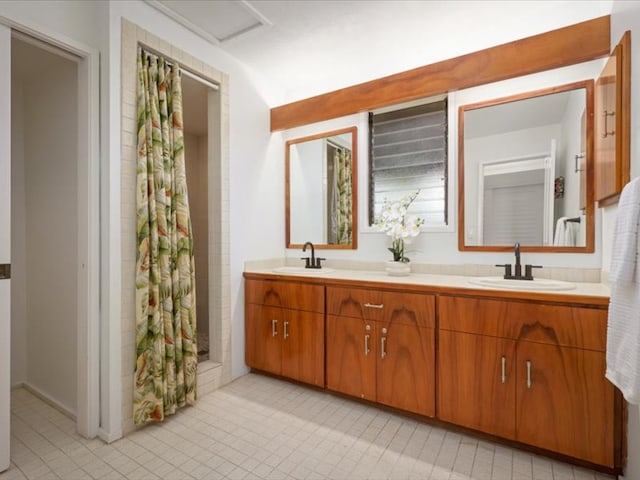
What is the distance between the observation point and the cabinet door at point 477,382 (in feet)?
5.80

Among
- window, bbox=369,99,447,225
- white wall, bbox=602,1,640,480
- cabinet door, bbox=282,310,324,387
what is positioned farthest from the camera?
window, bbox=369,99,447,225

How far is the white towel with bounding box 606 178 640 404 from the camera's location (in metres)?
1.09

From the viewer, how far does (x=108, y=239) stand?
1.91 meters

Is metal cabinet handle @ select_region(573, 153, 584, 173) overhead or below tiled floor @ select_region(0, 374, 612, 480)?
overhead

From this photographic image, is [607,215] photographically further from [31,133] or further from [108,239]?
[31,133]

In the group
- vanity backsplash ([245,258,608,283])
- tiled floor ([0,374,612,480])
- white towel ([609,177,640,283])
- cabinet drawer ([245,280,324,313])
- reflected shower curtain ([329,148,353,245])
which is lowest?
tiled floor ([0,374,612,480])

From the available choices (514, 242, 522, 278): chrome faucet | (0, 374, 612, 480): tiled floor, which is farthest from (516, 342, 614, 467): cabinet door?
(514, 242, 522, 278): chrome faucet

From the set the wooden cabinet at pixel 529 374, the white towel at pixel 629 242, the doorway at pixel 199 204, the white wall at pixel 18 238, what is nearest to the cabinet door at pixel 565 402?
the wooden cabinet at pixel 529 374

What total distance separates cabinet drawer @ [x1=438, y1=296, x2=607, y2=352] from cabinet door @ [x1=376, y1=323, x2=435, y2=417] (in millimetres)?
183

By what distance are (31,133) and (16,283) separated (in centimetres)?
112

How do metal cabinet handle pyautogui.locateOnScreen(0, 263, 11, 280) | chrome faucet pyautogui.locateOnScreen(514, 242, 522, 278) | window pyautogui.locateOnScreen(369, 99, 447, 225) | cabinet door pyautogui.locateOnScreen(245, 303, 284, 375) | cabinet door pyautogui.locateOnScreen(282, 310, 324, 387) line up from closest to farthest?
metal cabinet handle pyautogui.locateOnScreen(0, 263, 11, 280), chrome faucet pyautogui.locateOnScreen(514, 242, 522, 278), cabinet door pyautogui.locateOnScreen(282, 310, 324, 387), window pyautogui.locateOnScreen(369, 99, 447, 225), cabinet door pyautogui.locateOnScreen(245, 303, 284, 375)

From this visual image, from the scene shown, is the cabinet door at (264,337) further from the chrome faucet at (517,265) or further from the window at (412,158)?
the chrome faucet at (517,265)

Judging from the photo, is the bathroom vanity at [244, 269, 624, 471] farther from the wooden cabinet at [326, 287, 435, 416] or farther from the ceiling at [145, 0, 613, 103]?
the ceiling at [145, 0, 613, 103]

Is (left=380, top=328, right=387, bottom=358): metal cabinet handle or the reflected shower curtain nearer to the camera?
(left=380, top=328, right=387, bottom=358): metal cabinet handle
